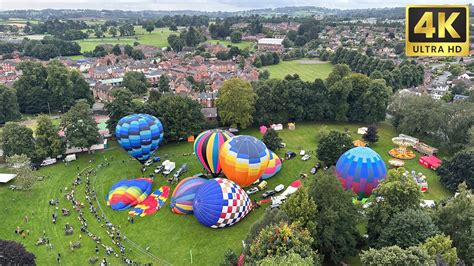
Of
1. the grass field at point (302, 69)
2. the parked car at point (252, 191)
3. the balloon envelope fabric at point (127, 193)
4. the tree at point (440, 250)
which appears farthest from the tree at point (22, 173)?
the grass field at point (302, 69)

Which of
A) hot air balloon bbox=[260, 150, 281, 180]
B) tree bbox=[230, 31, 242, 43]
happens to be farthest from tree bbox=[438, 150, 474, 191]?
tree bbox=[230, 31, 242, 43]

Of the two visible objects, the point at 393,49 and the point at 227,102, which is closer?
the point at 227,102

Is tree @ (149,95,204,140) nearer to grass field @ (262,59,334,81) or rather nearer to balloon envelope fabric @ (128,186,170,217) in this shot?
balloon envelope fabric @ (128,186,170,217)

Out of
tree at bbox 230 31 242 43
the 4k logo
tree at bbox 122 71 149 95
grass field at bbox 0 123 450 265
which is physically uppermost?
tree at bbox 230 31 242 43

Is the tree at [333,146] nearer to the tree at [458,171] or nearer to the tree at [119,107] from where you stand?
the tree at [458,171]

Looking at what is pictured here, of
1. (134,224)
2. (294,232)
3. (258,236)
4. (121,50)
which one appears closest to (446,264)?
(294,232)

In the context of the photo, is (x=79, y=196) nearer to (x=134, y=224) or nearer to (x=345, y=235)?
(x=134, y=224)
